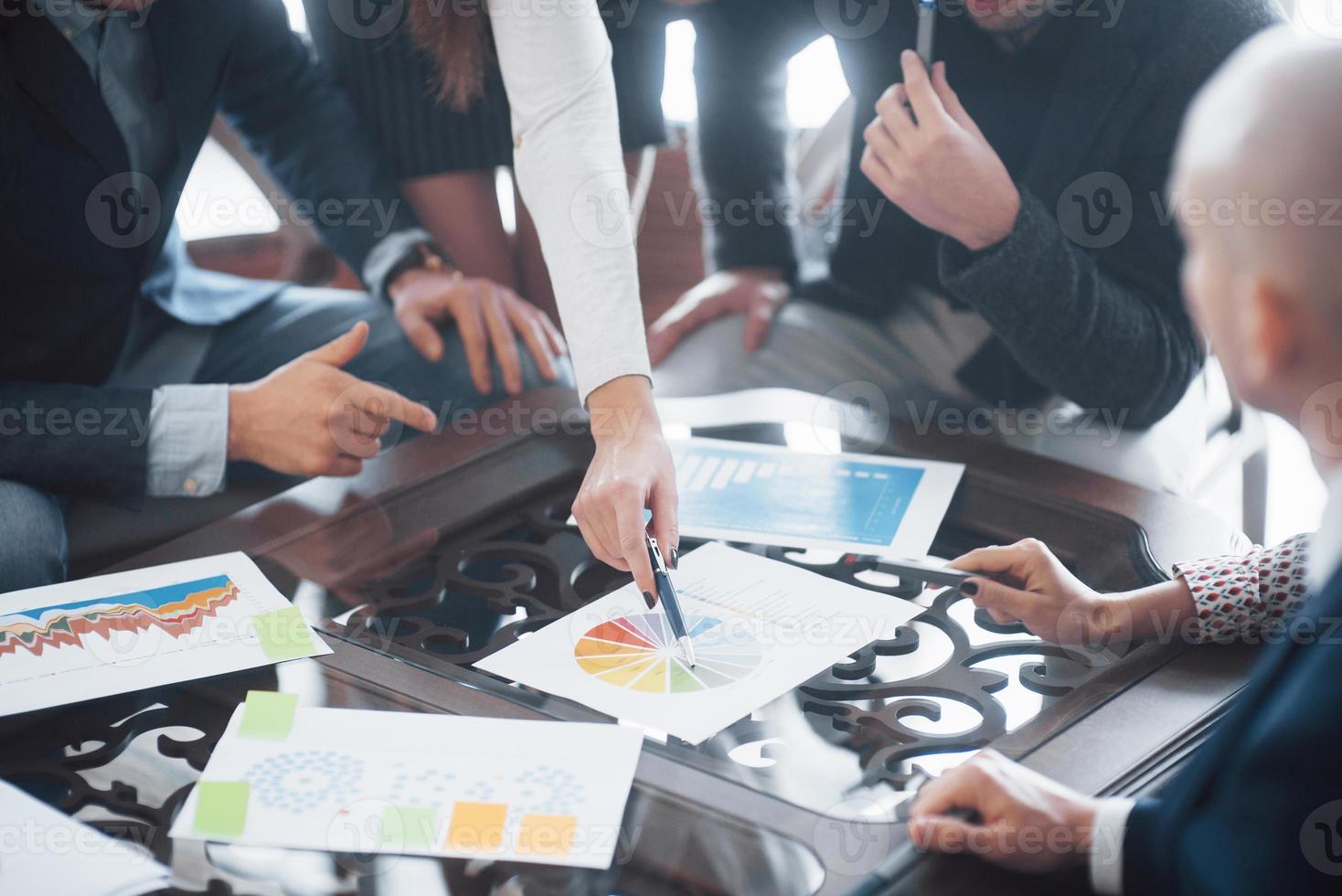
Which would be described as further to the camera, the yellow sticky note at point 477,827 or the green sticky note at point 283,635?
the green sticky note at point 283,635

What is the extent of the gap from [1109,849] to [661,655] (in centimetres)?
34

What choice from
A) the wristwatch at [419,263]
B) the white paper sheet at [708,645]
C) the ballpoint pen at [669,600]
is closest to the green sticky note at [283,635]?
the white paper sheet at [708,645]

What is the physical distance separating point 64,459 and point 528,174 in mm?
527

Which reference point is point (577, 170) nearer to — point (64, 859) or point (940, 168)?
point (940, 168)

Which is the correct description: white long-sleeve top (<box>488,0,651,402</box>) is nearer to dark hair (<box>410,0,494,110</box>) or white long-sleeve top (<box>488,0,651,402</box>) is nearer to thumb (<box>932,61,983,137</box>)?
dark hair (<box>410,0,494,110</box>)

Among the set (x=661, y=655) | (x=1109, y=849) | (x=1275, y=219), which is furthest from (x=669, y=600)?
(x=1275, y=219)

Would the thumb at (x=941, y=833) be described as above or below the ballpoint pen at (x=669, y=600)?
below

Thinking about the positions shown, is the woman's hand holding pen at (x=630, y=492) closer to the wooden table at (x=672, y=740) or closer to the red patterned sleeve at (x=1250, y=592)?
the wooden table at (x=672, y=740)

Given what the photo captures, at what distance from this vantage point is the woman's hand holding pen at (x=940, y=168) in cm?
126

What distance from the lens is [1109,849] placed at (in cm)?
59

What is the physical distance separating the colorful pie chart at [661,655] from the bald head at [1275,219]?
381mm

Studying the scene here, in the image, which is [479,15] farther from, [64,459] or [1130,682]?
[1130,682]

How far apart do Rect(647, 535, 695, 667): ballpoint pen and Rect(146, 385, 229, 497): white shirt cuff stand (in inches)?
20.4

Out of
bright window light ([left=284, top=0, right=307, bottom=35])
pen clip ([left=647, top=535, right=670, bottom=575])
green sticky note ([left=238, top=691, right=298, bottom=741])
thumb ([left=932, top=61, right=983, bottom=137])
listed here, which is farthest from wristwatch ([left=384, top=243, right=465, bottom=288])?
green sticky note ([left=238, top=691, right=298, bottom=741])
